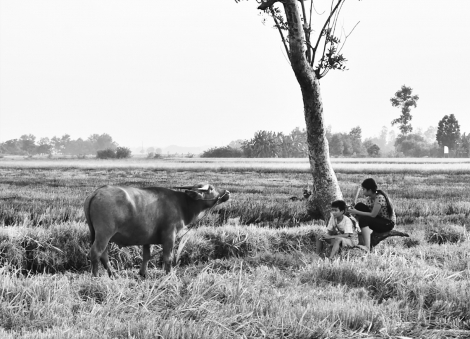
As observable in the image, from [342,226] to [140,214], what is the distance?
2703 millimetres

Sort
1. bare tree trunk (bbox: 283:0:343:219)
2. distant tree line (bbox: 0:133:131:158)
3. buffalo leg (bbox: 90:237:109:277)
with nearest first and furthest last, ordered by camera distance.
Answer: buffalo leg (bbox: 90:237:109:277) → bare tree trunk (bbox: 283:0:343:219) → distant tree line (bbox: 0:133:131:158)

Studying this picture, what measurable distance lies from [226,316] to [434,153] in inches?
3037

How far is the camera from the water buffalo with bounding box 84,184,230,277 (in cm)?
569

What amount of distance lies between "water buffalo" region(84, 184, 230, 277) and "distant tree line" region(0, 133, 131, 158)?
5559cm

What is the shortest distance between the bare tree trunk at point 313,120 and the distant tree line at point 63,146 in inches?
2018

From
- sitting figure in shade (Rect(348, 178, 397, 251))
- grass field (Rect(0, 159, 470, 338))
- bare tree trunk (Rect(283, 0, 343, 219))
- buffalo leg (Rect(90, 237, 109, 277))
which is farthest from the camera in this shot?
bare tree trunk (Rect(283, 0, 343, 219))

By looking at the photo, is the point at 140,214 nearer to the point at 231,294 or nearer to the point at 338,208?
the point at 231,294

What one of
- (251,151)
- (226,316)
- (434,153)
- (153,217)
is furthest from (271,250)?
(434,153)

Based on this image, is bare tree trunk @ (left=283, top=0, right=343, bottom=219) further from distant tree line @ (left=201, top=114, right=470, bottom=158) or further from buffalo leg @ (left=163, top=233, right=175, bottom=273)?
distant tree line @ (left=201, top=114, right=470, bottom=158)

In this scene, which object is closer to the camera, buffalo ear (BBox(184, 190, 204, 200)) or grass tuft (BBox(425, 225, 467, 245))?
buffalo ear (BBox(184, 190, 204, 200))

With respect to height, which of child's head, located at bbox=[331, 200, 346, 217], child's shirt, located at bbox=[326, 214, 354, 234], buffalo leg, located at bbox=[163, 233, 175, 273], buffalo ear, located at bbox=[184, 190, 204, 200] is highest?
buffalo ear, located at bbox=[184, 190, 204, 200]

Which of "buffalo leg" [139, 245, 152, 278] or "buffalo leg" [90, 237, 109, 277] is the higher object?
"buffalo leg" [90, 237, 109, 277]

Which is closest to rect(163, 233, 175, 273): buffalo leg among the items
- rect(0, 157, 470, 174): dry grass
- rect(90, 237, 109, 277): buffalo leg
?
rect(90, 237, 109, 277): buffalo leg

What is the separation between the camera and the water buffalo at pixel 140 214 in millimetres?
5691
